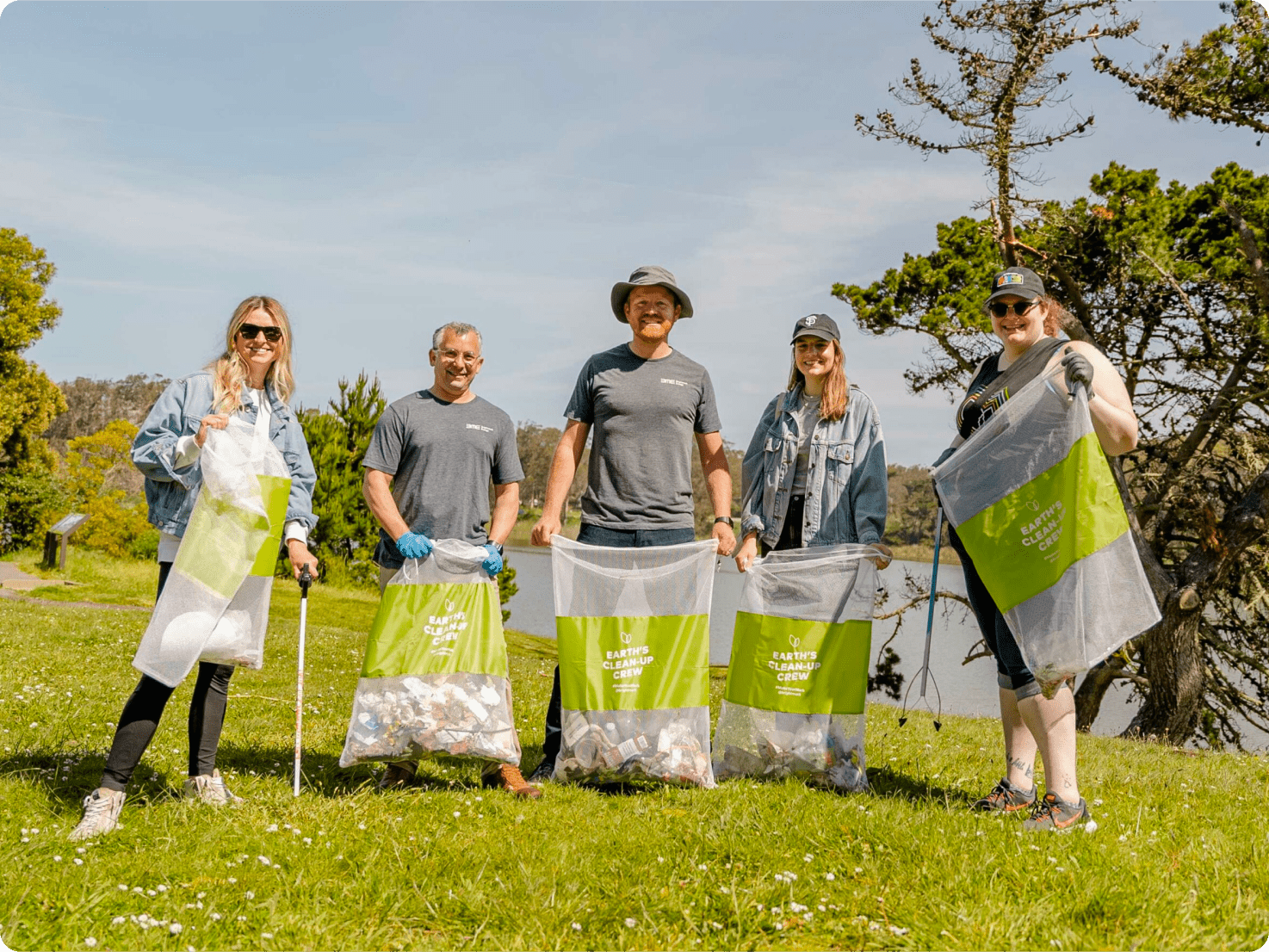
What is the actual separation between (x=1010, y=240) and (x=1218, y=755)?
309 inches

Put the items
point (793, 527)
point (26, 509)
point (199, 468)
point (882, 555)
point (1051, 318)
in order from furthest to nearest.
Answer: point (26, 509)
point (793, 527)
point (882, 555)
point (1051, 318)
point (199, 468)

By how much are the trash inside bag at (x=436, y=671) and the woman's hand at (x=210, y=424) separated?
3.08ft

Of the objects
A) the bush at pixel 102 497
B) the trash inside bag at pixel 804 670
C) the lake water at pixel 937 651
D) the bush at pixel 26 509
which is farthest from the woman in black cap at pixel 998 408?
the bush at pixel 26 509

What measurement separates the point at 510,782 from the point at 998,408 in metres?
2.59

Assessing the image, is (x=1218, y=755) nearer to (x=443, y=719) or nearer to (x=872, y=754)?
(x=872, y=754)

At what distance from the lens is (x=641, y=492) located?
4363mm

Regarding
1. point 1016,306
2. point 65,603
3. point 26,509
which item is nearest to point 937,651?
point 65,603

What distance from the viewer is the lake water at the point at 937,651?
16.4 meters

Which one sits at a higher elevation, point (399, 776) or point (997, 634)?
point (997, 634)

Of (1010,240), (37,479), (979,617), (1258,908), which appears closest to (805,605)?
(979,617)

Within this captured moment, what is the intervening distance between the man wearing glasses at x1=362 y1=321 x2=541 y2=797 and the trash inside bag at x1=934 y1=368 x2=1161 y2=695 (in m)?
2.08

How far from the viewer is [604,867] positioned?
10.3 feet

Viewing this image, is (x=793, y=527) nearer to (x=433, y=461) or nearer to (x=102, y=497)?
(x=433, y=461)

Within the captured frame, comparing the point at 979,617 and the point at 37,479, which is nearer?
the point at 979,617
